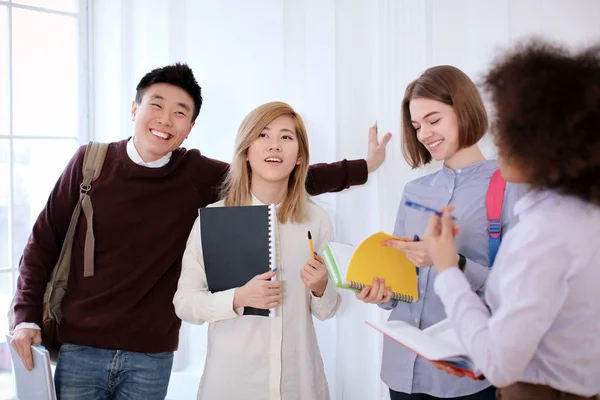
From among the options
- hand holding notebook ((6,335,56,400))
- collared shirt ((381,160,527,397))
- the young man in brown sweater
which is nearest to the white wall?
collared shirt ((381,160,527,397))

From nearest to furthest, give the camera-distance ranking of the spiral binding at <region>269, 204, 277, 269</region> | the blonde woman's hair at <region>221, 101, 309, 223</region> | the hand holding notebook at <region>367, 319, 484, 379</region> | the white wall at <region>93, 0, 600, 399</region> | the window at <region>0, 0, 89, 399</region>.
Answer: the hand holding notebook at <region>367, 319, 484, 379</region> → the spiral binding at <region>269, 204, 277, 269</region> → the blonde woman's hair at <region>221, 101, 309, 223</region> → the white wall at <region>93, 0, 600, 399</region> → the window at <region>0, 0, 89, 399</region>

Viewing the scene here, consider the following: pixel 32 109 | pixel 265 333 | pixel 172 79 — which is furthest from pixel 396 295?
pixel 32 109

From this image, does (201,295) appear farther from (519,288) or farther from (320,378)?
(519,288)

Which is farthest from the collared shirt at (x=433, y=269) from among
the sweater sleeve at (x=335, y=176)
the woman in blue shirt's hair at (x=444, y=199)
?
the sweater sleeve at (x=335, y=176)

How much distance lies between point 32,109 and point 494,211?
7.49 ft

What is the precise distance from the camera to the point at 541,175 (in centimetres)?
97

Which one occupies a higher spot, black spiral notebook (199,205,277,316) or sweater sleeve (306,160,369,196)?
sweater sleeve (306,160,369,196)

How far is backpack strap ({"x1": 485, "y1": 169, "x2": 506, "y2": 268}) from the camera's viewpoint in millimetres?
1385

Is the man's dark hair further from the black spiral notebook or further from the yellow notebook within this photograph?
the yellow notebook

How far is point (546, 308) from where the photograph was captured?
91 centimetres

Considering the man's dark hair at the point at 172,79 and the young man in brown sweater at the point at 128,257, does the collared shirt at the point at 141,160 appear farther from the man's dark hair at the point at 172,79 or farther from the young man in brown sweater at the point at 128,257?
the man's dark hair at the point at 172,79

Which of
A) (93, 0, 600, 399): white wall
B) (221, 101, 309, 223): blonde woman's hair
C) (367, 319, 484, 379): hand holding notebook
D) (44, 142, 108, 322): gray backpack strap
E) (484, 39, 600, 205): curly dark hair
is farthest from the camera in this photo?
(93, 0, 600, 399): white wall

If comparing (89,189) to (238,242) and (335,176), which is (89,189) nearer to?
(238,242)

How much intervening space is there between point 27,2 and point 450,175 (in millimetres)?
2263
